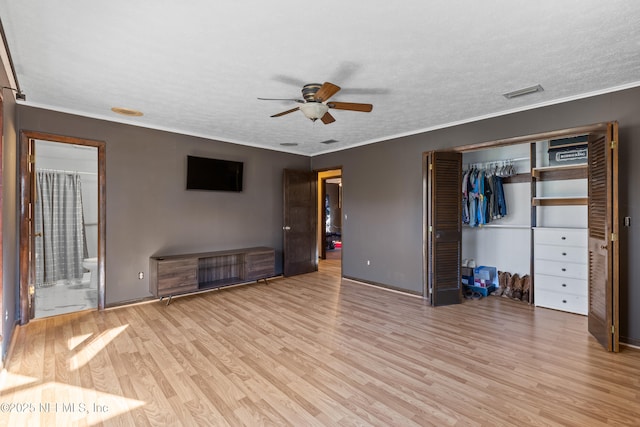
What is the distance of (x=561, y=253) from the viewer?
12.6 ft

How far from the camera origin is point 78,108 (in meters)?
3.57

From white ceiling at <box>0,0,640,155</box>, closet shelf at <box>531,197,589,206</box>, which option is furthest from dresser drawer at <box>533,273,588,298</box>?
white ceiling at <box>0,0,640,155</box>

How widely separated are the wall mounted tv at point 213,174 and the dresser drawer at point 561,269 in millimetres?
4689

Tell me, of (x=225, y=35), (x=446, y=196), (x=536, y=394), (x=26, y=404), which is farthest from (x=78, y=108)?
(x=536, y=394)

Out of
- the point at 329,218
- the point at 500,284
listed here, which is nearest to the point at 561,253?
the point at 500,284

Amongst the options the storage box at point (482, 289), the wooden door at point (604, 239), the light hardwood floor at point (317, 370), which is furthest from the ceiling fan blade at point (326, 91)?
the storage box at point (482, 289)

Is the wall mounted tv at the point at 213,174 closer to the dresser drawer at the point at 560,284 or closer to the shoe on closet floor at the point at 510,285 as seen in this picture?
the shoe on closet floor at the point at 510,285

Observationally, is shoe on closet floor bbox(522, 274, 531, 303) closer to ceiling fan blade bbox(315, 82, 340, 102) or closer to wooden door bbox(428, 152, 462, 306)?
wooden door bbox(428, 152, 462, 306)

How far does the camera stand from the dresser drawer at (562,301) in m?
3.69

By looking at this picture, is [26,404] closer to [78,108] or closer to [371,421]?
[371,421]

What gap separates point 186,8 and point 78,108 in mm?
2767

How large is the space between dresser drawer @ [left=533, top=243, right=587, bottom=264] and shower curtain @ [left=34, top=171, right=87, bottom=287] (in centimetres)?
740

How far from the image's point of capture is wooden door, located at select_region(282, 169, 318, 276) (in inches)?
227

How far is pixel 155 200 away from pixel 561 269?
5625 millimetres
